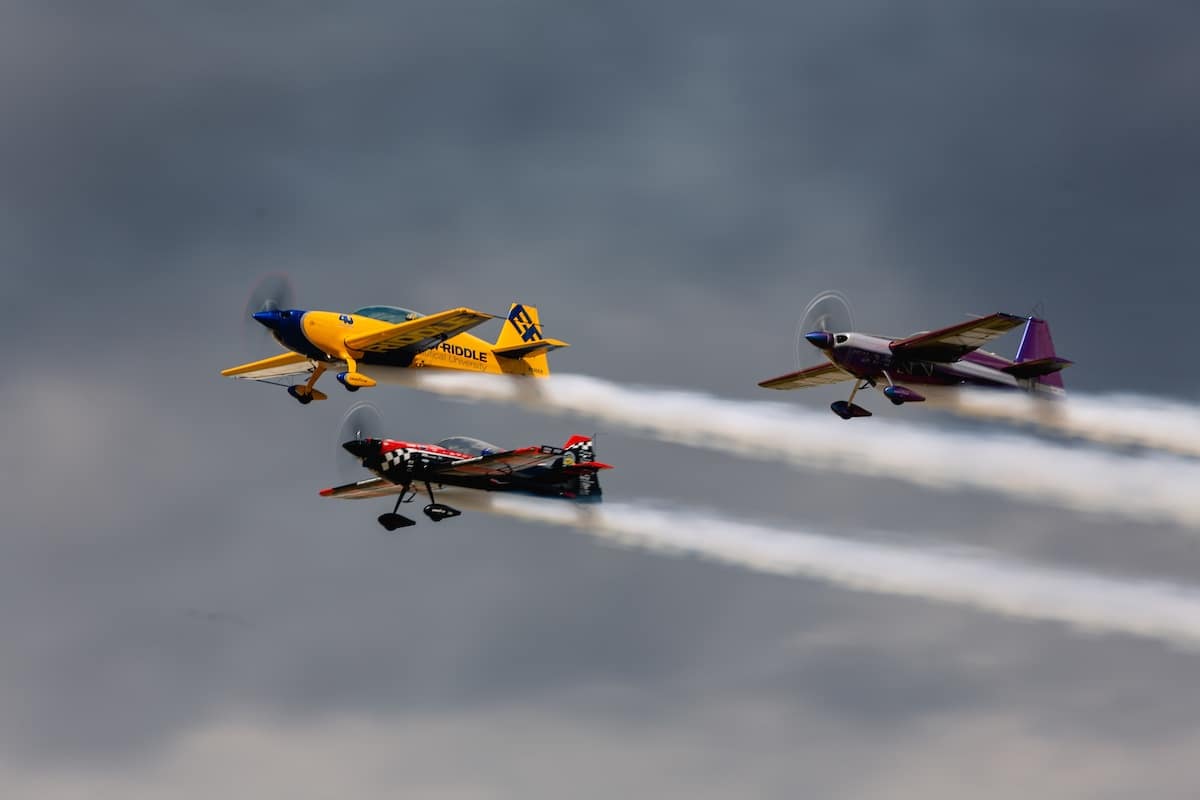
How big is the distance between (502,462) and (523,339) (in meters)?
7.97

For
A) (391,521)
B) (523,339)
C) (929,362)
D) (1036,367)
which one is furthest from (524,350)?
(1036,367)

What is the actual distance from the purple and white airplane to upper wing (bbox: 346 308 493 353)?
11.2 m

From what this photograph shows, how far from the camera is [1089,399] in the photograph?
10175 cm

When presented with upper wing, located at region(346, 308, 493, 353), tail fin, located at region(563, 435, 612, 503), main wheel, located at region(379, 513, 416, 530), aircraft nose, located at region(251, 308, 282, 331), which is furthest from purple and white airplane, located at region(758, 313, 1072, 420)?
aircraft nose, located at region(251, 308, 282, 331)

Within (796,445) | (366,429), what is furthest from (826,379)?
(366,429)

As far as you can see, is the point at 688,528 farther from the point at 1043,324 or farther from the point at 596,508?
the point at 1043,324

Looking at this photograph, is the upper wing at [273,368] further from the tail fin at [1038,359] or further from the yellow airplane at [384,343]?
the tail fin at [1038,359]

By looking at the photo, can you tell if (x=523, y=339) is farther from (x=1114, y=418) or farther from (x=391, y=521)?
(x=1114, y=418)

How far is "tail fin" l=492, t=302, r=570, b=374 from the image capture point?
101000 millimetres

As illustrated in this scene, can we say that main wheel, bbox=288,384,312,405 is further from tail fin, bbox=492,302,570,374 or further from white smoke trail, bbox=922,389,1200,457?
white smoke trail, bbox=922,389,1200,457

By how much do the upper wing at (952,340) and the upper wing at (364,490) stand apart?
17.6 metres

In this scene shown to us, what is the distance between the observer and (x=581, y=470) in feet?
326

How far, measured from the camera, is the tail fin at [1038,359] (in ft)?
329

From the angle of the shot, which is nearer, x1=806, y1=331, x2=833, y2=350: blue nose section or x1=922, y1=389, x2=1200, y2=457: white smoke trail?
x1=806, y1=331, x2=833, y2=350: blue nose section
